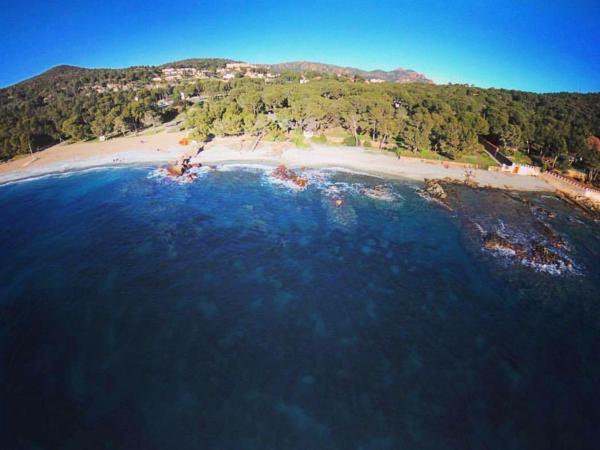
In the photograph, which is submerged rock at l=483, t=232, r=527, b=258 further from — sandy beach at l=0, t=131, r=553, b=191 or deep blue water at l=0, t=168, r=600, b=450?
sandy beach at l=0, t=131, r=553, b=191

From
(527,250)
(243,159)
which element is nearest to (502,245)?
(527,250)

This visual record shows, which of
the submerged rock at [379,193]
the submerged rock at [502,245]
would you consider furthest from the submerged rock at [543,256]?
the submerged rock at [379,193]

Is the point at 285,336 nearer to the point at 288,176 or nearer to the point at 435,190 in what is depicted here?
the point at 288,176

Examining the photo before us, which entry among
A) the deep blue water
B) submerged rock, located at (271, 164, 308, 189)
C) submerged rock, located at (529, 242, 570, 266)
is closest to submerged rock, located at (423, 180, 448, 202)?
the deep blue water

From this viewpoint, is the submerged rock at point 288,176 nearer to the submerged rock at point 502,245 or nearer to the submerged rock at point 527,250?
the submerged rock at point 502,245

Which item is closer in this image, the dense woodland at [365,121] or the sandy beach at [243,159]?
the sandy beach at [243,159]
